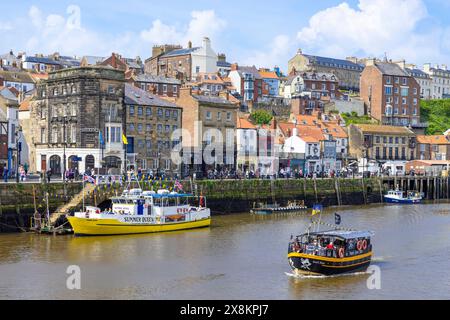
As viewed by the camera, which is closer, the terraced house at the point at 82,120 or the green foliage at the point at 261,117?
the terraced house at the point at 82,120

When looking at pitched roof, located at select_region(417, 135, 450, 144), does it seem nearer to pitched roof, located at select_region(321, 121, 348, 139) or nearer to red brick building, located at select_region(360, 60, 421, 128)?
red brick building, located at select_region(360, 60, 421, 128)

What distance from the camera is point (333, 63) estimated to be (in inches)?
5645

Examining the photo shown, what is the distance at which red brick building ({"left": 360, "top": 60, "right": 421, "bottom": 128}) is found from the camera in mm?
114500

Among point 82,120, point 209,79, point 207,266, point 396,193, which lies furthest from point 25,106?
point 209,79

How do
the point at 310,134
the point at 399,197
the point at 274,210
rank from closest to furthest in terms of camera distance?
the point at 274,210 → the point at 399,197 → the point at 310,134

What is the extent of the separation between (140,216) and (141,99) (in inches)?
961

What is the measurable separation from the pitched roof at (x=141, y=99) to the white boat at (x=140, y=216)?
18971 mm

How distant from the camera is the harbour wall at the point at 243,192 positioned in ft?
155

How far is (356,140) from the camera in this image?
95750mm

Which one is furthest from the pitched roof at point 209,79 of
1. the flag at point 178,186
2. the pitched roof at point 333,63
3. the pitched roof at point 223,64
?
the flag at point 178,186

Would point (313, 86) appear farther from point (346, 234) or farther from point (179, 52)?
point (346, 234)

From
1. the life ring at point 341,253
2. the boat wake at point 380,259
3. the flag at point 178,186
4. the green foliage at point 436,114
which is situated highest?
the green foliage at point 436,114

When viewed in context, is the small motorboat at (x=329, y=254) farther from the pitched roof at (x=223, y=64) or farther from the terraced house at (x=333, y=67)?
the terraced house at (x=333, y=67)

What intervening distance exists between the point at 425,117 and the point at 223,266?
97.5 meters
